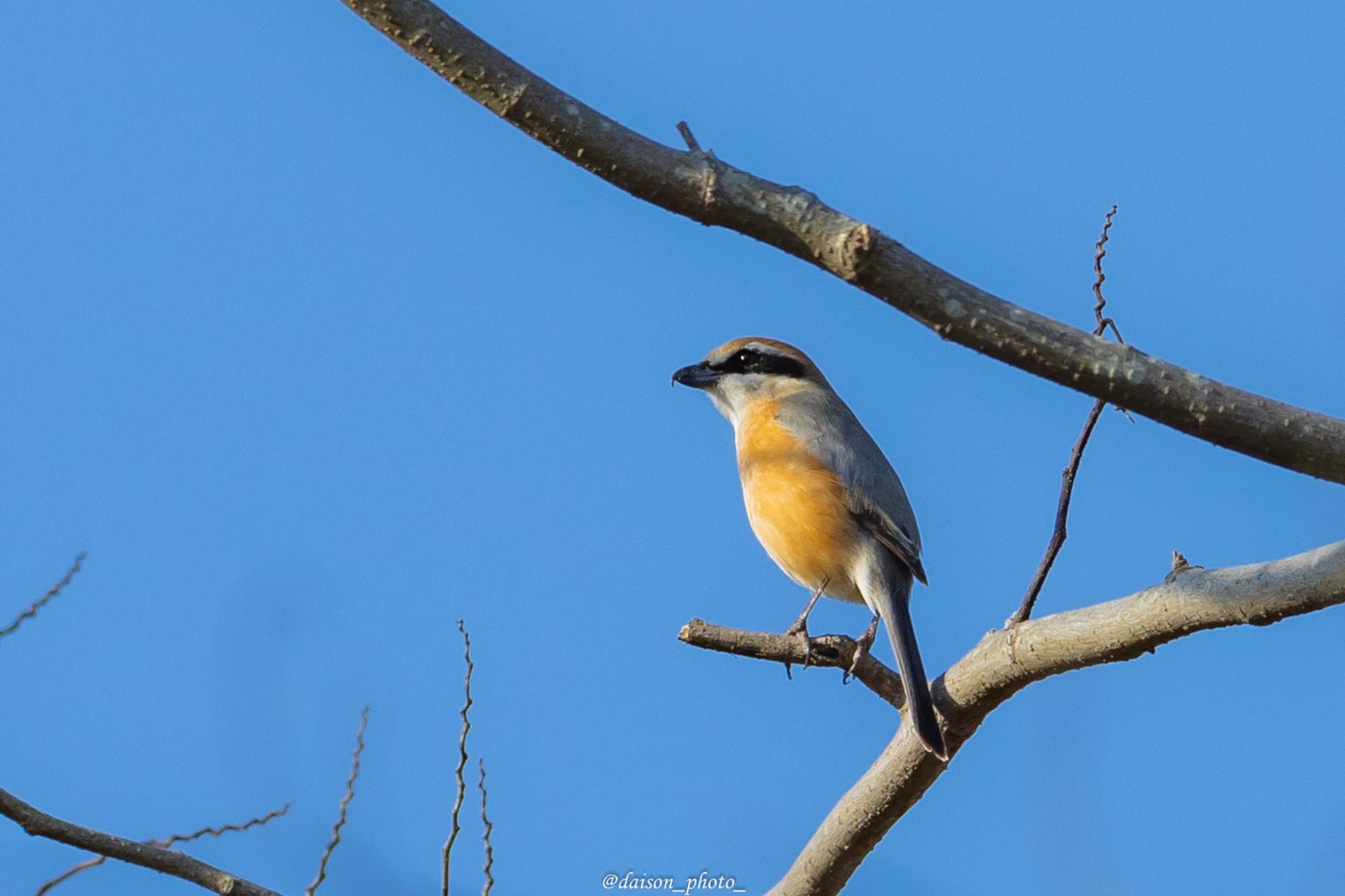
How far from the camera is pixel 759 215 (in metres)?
2.57

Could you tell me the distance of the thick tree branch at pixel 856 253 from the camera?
2.54 meters

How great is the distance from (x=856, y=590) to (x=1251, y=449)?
3588mm

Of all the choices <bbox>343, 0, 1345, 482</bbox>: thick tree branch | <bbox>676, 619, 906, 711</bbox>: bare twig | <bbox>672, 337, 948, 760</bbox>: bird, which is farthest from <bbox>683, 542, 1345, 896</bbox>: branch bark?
<bbox>672, 337, 948, 760</bbox>: bird

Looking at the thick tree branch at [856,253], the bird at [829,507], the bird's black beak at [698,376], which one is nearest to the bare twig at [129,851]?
the thick tree branch at [856,253]

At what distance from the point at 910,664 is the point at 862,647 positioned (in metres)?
0.33

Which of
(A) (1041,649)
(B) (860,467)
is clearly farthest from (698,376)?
(A) (1041,649)

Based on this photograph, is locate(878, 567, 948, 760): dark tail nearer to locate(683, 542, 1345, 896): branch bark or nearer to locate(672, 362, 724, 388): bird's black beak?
locate(683, 542, 1345, 896): branch bark

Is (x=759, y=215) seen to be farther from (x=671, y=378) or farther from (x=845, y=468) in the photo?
(x=671, y=378)

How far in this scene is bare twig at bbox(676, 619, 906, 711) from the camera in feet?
14.2

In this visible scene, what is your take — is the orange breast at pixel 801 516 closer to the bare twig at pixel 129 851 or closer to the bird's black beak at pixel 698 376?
the bird's black beak at pixel 698 376

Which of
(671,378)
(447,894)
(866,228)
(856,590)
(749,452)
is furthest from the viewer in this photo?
(671,378)

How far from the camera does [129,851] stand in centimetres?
342

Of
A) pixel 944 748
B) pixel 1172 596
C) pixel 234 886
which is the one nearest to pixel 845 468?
pixel 944 748

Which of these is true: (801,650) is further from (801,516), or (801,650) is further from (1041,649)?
(801,516)
